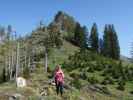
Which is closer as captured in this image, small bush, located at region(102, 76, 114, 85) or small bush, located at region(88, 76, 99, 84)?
small bush, located at region(88, 76, 99, 84)

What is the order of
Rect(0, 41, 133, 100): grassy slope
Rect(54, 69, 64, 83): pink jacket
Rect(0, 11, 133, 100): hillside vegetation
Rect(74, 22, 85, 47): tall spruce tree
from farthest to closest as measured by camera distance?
Rect(74, 22, 85, 47): tall spruce tree → Rect(0, 11, 133, 100): hillside vegetation → Rect(54, 69, 64, 83): pink jacket → Rect(0, 41, 133, 100): grassy slope

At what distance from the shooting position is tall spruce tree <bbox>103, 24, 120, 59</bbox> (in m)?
124

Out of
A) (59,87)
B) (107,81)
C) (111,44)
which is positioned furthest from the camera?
(111,44)

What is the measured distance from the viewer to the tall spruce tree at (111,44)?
407 feet

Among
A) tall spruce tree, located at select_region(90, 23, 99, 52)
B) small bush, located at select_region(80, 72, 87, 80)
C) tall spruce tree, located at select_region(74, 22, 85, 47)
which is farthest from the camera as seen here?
tall spruce tree, located at select_region(90, 23, 99, 52)

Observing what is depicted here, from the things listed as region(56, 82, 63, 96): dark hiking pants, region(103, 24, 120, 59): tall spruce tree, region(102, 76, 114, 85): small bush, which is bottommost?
region(102, 76, 114, 85): small bush

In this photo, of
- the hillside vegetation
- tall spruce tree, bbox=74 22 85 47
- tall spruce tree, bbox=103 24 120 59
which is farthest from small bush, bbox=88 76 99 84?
tall spruce tree, bbox=74 22 85 47

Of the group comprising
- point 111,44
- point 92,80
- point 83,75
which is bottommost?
point 92,80

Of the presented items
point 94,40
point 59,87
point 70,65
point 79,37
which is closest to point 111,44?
point 94,40

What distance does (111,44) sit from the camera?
125125 millimetres

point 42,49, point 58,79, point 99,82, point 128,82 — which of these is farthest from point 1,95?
point 42,49

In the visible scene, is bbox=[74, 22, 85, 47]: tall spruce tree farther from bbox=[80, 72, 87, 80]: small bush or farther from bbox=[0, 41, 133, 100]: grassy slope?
bbox=[80, 72, 87, 80]: small bush

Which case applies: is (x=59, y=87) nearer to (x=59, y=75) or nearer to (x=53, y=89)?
(x=59, y=75)

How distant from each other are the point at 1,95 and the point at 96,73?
180 ft
